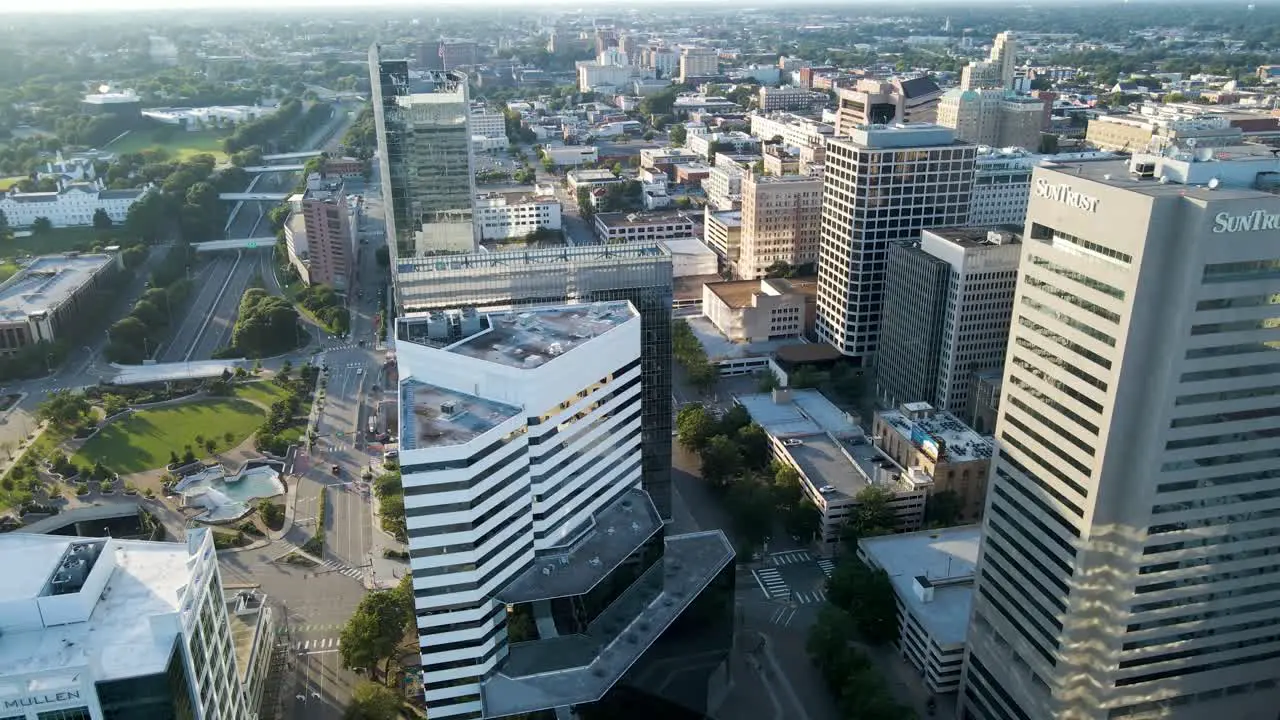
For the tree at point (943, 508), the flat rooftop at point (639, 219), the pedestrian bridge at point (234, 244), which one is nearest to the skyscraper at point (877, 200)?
the tree at point (943, 508)

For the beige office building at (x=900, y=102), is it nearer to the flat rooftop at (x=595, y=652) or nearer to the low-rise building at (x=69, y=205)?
the low-rise building at (x=69, y=205)

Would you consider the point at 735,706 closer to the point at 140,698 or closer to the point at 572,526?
the point at 572,526

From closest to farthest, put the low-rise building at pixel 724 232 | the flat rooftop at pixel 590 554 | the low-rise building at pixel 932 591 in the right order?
the flat rooftop at pixel 590 554 < the low-rise building at pixel 932 591 < the low-rise building at pixel 724 232

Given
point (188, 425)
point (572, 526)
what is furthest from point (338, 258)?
point (572, 526)

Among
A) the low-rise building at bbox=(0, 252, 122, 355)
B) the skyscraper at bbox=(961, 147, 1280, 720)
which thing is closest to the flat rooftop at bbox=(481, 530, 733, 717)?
the skyscraper at bbox=(961, 147, 1280, 720)

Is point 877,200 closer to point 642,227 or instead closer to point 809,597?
point 809,597

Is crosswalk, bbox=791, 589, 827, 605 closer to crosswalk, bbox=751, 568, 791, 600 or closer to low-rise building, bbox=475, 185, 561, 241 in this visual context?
crosswalk, bbox=751, 568, 791, 600
